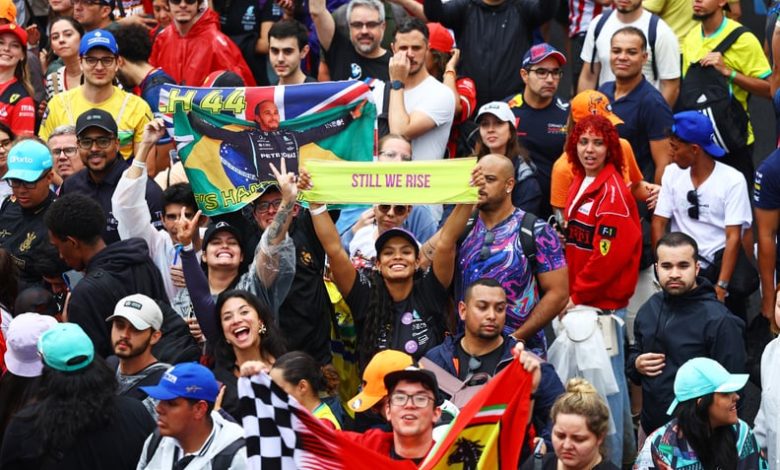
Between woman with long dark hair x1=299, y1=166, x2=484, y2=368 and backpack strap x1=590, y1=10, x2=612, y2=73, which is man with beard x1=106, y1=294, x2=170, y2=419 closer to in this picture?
woman with long dark hair x1=299, y1=166, x2=484, y2=368

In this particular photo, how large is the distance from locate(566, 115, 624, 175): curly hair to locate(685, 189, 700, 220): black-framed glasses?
517 millimetres

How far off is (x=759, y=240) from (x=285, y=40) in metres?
3.56

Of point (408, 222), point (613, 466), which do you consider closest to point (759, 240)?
point (408, 222)

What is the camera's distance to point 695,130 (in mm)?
9789

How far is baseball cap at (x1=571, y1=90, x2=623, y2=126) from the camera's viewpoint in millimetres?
10352

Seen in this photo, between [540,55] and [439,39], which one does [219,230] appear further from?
[439,39]

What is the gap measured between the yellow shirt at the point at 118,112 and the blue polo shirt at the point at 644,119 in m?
3.24

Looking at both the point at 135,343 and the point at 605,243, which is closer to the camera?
the point at 135,343

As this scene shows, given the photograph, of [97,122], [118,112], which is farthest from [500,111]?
[118,112]

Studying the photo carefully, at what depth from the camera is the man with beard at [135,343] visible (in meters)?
8.14

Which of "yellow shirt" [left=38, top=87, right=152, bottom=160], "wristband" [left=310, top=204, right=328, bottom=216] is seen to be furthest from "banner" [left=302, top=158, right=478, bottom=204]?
"yellow shirt" [left=38, top=87, right=152, bottom=160]

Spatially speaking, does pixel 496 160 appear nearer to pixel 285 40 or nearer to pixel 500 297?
pixel 500 297

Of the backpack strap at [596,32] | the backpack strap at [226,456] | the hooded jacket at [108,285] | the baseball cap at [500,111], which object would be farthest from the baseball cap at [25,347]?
the backpack strap at [596,32]

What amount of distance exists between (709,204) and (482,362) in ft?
7.78
